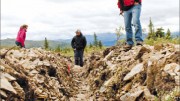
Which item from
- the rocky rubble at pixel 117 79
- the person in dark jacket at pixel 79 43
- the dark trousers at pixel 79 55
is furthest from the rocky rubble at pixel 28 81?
the dark trousers at pixel 79 55

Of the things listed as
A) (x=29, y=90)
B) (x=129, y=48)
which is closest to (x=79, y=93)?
(x=129, y=48)

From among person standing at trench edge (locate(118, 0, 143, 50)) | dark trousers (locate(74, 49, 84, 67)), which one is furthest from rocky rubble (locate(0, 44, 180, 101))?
dark trousers (locate(74, 49, 84, 67))

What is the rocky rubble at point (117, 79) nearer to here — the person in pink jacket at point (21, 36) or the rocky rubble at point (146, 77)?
the rocky rubble at point (146, 77)

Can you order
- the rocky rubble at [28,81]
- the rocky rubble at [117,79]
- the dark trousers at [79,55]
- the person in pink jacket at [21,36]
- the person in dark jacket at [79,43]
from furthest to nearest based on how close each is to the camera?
the dark trousers at [79,55] < the person in dark jacket at [79,43] < the person in pink jacket at [21,36] < the rocky rubble at [117,79] < the rocky rubble at [28,81]

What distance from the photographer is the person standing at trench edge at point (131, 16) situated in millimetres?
14320

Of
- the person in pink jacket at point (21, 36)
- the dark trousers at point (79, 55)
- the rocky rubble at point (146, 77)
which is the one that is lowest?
the dark trousers at point (79, 55)

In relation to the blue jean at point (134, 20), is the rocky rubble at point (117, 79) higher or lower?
lower

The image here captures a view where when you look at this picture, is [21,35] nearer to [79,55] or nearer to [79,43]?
[79,43]

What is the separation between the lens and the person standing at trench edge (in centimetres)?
1432

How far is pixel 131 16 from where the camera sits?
48.8 ft

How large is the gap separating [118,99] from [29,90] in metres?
2.91

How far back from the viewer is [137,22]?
46.9 ft

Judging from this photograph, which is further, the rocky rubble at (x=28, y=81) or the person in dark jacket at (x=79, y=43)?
the person in dark jacket at (x=79, y=43)

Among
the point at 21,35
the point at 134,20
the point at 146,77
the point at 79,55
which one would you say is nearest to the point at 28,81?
A: the point at 146,77
